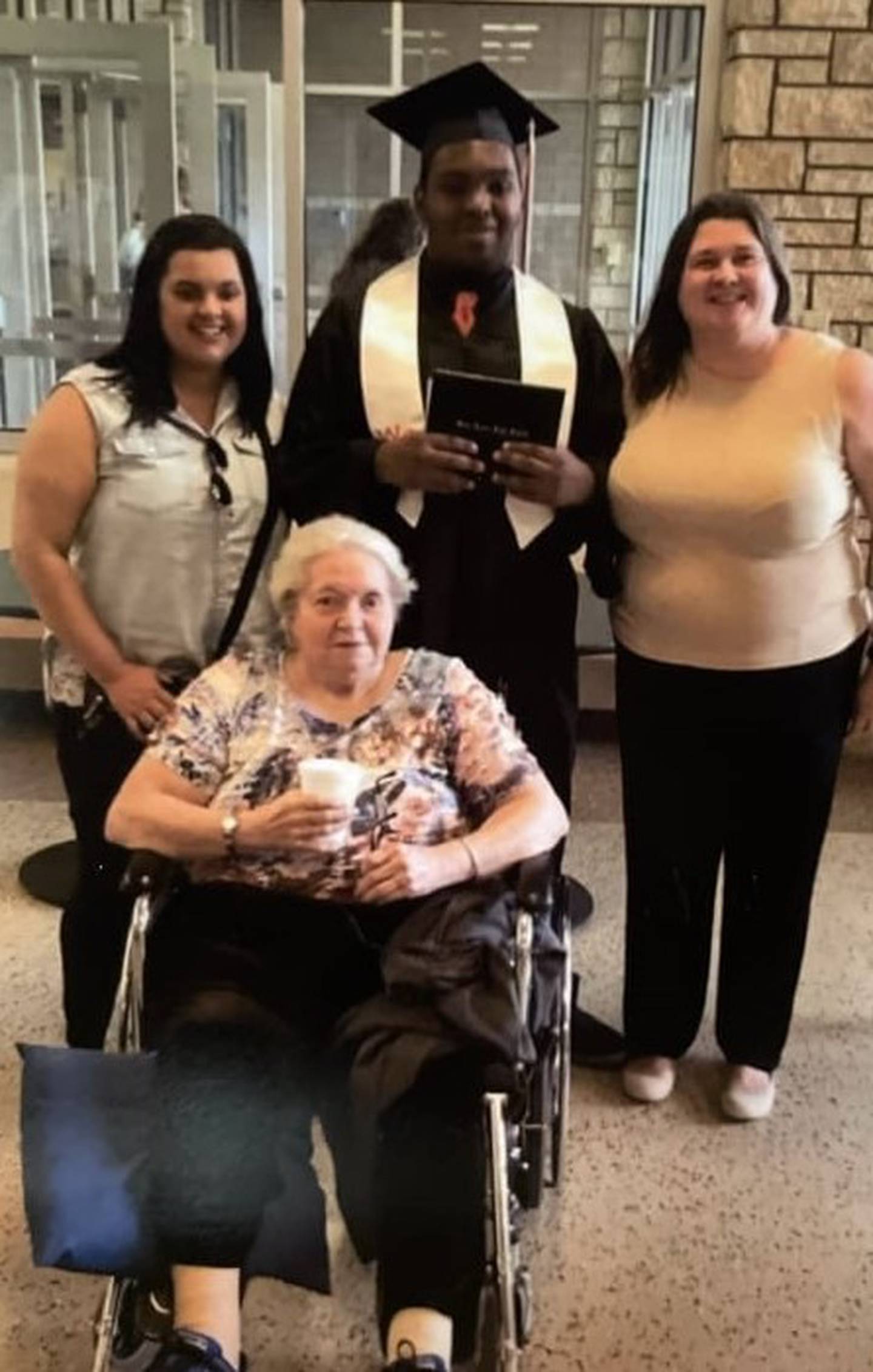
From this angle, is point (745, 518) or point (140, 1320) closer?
point (140, 1320)

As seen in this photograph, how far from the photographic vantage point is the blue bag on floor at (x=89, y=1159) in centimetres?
154

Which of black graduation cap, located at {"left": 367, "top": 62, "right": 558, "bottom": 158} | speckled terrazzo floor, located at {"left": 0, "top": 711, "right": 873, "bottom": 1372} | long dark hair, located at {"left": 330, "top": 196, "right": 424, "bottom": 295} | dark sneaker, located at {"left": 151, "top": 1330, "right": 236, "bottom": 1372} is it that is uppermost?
black graduation cap, located at {"left": 367, "top": 62, "right": 558, "bottom": 158}

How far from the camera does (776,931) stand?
2246 mm

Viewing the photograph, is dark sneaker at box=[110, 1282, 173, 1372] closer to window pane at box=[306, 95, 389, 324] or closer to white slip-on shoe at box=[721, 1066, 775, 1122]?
white slip-on shoe at box=[721, 1066, 775, 1122]

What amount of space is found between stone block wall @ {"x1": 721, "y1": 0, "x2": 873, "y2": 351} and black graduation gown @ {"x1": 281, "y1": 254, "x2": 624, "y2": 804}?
5.25 feet

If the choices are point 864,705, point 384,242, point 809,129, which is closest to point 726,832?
point 864,705

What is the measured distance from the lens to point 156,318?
198 cm

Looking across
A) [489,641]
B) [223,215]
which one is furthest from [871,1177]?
[223,215]

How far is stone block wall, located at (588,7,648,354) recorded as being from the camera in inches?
164

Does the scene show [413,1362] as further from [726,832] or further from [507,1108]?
[726,832]

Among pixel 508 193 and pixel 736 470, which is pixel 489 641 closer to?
pixel 736 470

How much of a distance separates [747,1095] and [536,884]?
2.69ft

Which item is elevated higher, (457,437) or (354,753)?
(457,437)

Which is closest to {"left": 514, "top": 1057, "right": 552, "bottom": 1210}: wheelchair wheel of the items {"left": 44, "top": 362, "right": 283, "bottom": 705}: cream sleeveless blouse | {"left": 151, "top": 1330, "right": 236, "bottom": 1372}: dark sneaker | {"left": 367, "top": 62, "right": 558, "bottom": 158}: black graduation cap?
{"left": 151, "top": 1330, "right": 236, "bottom": 1372}: dark sneaker
